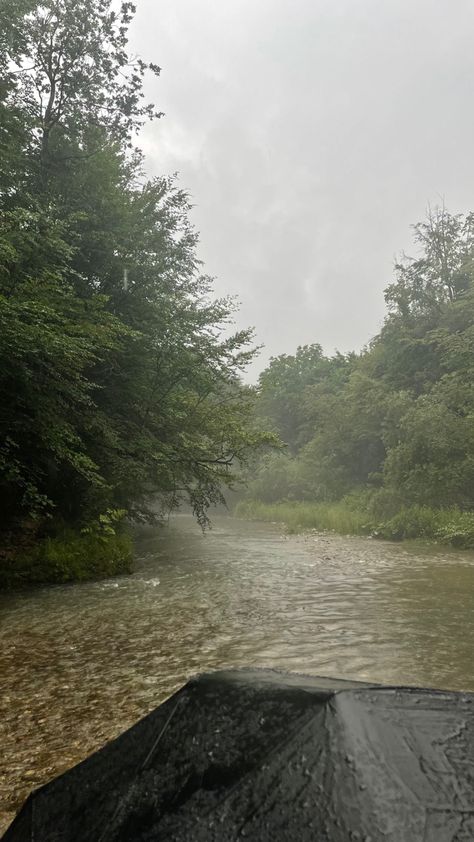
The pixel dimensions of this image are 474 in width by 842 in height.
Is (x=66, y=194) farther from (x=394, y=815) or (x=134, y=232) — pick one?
(x=394, y=815)

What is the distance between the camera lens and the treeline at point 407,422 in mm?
19625

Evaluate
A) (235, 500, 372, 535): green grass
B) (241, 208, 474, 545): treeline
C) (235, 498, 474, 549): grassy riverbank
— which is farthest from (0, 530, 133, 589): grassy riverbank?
(235, 500, 372, 535): green grass

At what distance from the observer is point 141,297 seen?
13.6 metres

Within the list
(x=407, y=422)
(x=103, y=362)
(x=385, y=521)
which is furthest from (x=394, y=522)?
(x=103, y=362)

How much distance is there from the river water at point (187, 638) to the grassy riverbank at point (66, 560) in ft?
1.58

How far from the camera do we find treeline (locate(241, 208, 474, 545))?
1962 cm

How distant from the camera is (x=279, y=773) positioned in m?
1.07

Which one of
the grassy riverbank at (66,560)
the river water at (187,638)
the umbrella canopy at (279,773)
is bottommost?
the river water at (187,638)

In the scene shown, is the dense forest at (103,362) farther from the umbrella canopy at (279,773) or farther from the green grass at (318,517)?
the umbrella canopy at (279,773)

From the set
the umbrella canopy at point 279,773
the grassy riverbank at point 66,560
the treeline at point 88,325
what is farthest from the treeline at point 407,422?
the umbrella canopy at point 279,773

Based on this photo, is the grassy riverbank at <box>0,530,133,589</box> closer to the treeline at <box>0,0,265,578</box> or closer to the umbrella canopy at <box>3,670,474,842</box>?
the treeline at <box>0,0,265,578</box>

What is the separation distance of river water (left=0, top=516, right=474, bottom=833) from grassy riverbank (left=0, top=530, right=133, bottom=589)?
0.48 meters

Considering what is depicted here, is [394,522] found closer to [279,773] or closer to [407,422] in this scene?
[407,422]

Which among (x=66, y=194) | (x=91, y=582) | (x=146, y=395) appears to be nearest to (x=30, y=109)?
(x=66, y=194)
